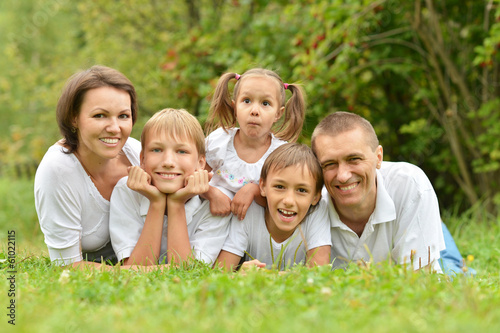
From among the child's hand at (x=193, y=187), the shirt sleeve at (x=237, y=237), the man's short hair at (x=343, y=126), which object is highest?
the man's short hair at (x=343, y=126)

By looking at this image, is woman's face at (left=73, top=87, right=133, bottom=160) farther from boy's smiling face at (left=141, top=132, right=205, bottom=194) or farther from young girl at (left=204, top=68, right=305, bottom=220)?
young girl at (left=204, top=68, right=305, bottom=220)

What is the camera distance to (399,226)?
4082 mm

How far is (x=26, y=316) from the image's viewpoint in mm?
2240

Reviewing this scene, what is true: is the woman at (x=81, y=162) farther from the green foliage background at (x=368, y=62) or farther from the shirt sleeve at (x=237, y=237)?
the green foliage background at (x=368, y=62)

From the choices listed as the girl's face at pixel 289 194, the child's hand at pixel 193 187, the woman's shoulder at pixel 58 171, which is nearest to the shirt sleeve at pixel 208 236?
the child's hand at pixel 193 187

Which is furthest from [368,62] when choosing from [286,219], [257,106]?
[286,219]

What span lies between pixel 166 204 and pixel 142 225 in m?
0.24

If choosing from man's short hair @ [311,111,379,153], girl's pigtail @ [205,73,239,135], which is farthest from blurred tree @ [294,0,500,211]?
man's short hair @ [311,111,379,153]

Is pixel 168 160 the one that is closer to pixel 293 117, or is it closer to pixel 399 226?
pixel 293 117

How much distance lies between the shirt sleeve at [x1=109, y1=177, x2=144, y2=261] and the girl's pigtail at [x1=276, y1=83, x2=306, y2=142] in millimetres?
1315

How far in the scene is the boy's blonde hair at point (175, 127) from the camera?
13.1ft

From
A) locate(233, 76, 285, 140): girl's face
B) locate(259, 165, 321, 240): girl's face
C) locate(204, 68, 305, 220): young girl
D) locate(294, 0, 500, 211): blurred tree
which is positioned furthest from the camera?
locate(294, 0, 500, 211): blurred tree

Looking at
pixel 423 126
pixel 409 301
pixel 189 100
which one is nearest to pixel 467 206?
pixel 423 126

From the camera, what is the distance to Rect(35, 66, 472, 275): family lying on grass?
3.85 m
